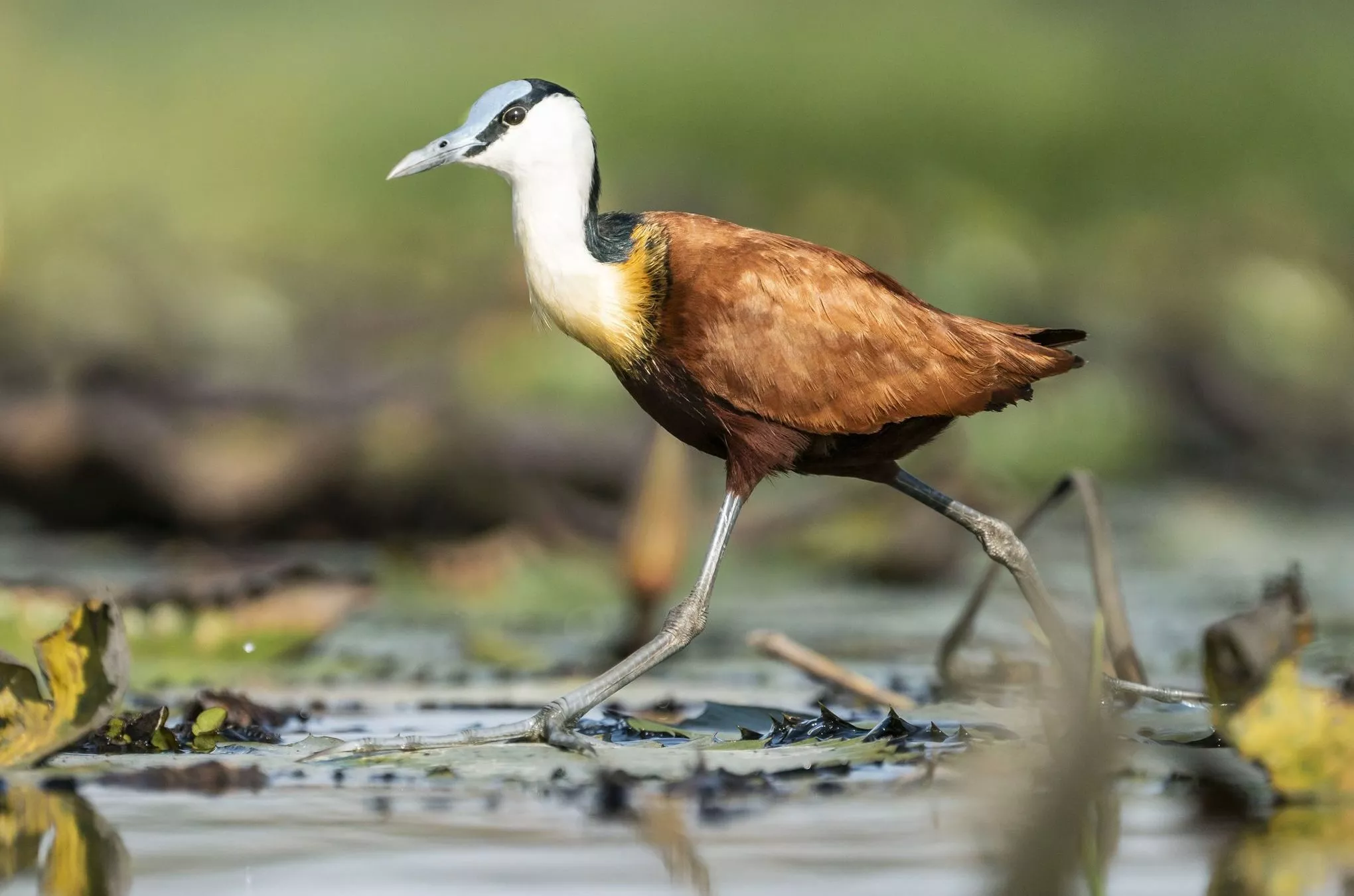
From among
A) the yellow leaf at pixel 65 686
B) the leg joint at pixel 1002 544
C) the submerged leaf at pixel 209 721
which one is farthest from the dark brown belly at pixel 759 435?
the yellow leaf at pixel 65 686

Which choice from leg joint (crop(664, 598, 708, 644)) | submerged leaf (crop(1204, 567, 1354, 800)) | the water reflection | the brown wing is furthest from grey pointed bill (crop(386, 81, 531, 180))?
the water reflection

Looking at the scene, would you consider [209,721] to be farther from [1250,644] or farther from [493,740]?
[1250,644]

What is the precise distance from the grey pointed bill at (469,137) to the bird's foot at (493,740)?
1249mm

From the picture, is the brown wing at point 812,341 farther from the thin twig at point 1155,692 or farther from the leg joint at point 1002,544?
the thin twig at point 1155,692

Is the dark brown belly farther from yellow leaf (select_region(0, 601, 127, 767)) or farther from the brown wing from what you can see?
yellow leaf (select_region(0, 601, 127, 767))

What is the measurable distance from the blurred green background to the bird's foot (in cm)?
311

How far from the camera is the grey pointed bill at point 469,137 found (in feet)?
15.9

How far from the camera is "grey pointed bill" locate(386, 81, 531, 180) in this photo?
4859 mm

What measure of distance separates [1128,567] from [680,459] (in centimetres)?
220

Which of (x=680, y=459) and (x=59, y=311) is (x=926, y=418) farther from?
(x=59, y=311)

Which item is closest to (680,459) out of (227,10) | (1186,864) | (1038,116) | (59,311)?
(1186,864)

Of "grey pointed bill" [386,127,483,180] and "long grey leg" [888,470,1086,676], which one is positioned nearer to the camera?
"grey pointed bill" [386,127,483,180]

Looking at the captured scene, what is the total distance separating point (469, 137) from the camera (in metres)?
4.91

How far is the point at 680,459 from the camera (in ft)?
21.1
